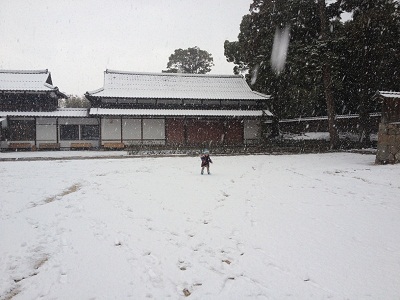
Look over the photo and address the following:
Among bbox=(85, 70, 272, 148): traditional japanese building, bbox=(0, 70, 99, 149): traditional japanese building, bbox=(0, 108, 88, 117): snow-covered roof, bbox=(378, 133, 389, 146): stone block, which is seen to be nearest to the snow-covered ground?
bbox=(378, 133, 389, 146): stone block

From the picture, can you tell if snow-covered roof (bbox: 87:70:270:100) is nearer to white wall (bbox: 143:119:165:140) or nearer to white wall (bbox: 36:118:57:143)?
white wall (bbox: 143:119:165:140)

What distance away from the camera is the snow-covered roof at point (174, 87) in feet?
76.6

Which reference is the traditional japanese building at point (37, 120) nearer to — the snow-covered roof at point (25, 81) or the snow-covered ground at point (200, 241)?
the snow-covered roof at point (25, 81)

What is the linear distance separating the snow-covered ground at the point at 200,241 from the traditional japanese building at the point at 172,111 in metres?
14.2

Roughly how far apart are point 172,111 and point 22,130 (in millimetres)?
12269

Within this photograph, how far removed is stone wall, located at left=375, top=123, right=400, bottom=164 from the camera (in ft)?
37.4

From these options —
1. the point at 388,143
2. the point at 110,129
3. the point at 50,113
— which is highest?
the point at 50,113

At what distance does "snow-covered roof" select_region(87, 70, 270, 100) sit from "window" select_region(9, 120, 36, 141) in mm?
5505

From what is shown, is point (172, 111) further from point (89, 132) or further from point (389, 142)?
point (389, 142)

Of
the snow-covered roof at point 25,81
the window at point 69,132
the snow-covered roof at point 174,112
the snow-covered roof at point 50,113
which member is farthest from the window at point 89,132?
the snow-covered roof at point 25,81

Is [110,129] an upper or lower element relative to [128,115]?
lower

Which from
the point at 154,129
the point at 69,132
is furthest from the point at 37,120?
the point at 154,129

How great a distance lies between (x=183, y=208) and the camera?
615 centimetres

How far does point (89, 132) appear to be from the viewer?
22953 mm
